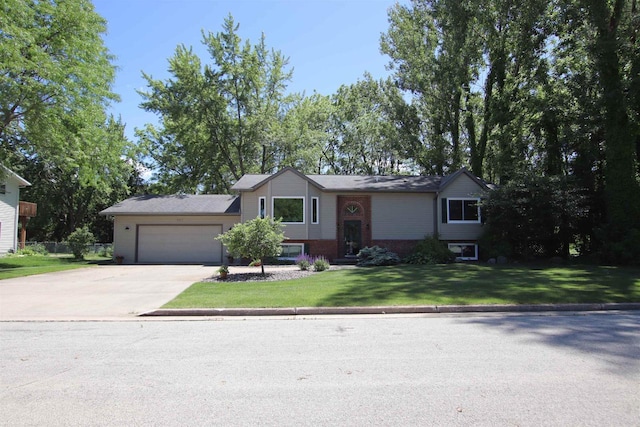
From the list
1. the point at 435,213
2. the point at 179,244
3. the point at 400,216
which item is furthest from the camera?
the point at 179,244

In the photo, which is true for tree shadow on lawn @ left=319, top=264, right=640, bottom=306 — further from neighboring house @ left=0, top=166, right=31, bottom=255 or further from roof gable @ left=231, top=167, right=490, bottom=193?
neighboring house @ left=0, top=166, right=31, bottom=255

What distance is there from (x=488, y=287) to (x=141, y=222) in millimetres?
22338

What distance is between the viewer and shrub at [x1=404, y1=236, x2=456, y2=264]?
21.9 metres

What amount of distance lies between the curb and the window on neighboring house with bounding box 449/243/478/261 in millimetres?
14864

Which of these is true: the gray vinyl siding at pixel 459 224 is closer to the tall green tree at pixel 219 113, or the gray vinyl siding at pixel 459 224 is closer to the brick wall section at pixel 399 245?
the brick wall section at pixel 399 245

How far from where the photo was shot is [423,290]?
39.2 ft

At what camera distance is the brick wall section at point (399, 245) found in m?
24.9

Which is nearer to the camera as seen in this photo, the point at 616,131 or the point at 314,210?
the point at 616,131

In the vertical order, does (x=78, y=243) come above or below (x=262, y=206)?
below

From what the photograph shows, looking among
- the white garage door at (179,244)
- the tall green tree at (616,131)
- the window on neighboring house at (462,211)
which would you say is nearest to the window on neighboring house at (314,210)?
the white garage door at (179,244)

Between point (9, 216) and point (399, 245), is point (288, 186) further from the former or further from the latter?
point (9, 216)

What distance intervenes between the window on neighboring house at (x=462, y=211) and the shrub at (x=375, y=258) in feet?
17.9

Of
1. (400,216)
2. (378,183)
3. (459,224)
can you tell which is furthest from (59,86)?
(459,224)

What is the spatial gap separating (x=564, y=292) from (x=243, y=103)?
32.8m
